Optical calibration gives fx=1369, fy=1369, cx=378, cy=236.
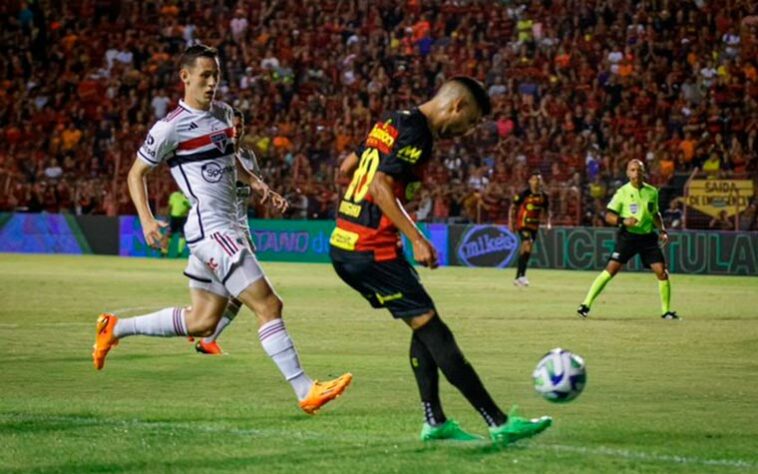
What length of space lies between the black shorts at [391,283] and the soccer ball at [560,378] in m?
0.90

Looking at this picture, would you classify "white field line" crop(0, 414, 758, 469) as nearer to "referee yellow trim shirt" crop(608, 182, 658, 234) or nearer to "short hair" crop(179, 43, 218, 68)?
"short hair" crop(179, 43, 218, 68)

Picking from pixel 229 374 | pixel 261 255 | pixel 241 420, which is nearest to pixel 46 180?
pixel 261 255

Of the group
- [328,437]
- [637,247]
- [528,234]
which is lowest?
[528,234]

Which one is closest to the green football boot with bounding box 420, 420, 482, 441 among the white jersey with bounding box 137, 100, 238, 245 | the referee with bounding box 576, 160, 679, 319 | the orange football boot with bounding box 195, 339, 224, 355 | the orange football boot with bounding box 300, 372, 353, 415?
the orange football boot with bounding box 300, 372, 353, 415

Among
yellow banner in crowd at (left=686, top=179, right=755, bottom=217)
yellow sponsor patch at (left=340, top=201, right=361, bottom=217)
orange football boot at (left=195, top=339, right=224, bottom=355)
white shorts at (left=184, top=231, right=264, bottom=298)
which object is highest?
yellow sponsor patch at (left=340, top=201, right=361, bottom=217)

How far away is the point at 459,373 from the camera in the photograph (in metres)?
8.26

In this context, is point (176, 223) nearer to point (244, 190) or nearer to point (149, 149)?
point (244, 190)

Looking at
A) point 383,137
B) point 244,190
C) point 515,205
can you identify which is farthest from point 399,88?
point 383,137

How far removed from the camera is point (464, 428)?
30.0 ft

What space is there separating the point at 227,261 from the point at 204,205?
510 mm

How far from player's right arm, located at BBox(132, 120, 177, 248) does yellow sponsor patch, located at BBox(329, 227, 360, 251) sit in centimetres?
166

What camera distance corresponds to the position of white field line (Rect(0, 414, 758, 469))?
7828mm

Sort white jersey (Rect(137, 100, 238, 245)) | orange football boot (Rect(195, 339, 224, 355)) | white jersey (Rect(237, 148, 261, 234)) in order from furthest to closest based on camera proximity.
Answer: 1. white jersey (Rect(237, 148, 261, 234))
2. orange football boot (Rect(195, 339, 224, 355))
3. white jersey (Rect(137, 100, 238, 245))

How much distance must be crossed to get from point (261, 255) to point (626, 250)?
19.5m
